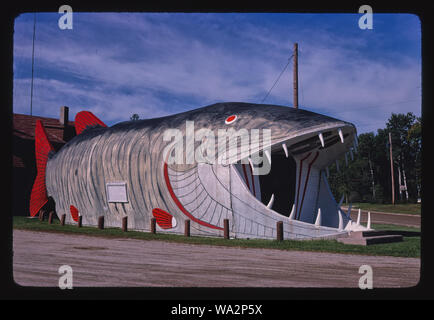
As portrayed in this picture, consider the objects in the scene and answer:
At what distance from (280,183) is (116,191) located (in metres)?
6.86

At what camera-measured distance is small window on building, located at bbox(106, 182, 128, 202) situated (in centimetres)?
1674

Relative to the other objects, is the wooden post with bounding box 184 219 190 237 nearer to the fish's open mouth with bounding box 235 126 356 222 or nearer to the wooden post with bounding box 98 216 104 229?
the fish's open mouth with bounding box 235 126 356 222

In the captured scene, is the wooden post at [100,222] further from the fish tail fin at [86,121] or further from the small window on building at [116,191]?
the fish tail fin at [86,121]


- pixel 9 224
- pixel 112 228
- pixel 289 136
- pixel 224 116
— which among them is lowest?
pixel 112 228

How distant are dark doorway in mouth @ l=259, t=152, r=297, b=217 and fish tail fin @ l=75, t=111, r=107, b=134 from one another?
38.2 feet

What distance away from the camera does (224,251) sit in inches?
409

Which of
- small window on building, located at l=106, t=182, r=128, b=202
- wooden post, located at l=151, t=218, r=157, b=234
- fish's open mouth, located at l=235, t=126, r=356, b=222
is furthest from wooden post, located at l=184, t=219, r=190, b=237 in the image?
small window on building, located at l=106, t=182, r=128, b=202

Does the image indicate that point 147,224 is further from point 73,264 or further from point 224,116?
point 73,264

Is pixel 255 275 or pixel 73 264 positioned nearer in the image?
pixel 255 275

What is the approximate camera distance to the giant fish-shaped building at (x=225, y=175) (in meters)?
13.0

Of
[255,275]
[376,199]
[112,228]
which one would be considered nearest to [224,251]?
[255,275]

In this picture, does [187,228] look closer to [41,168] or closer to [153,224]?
[153,224]

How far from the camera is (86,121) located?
75.1 feet

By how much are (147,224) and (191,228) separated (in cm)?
244
